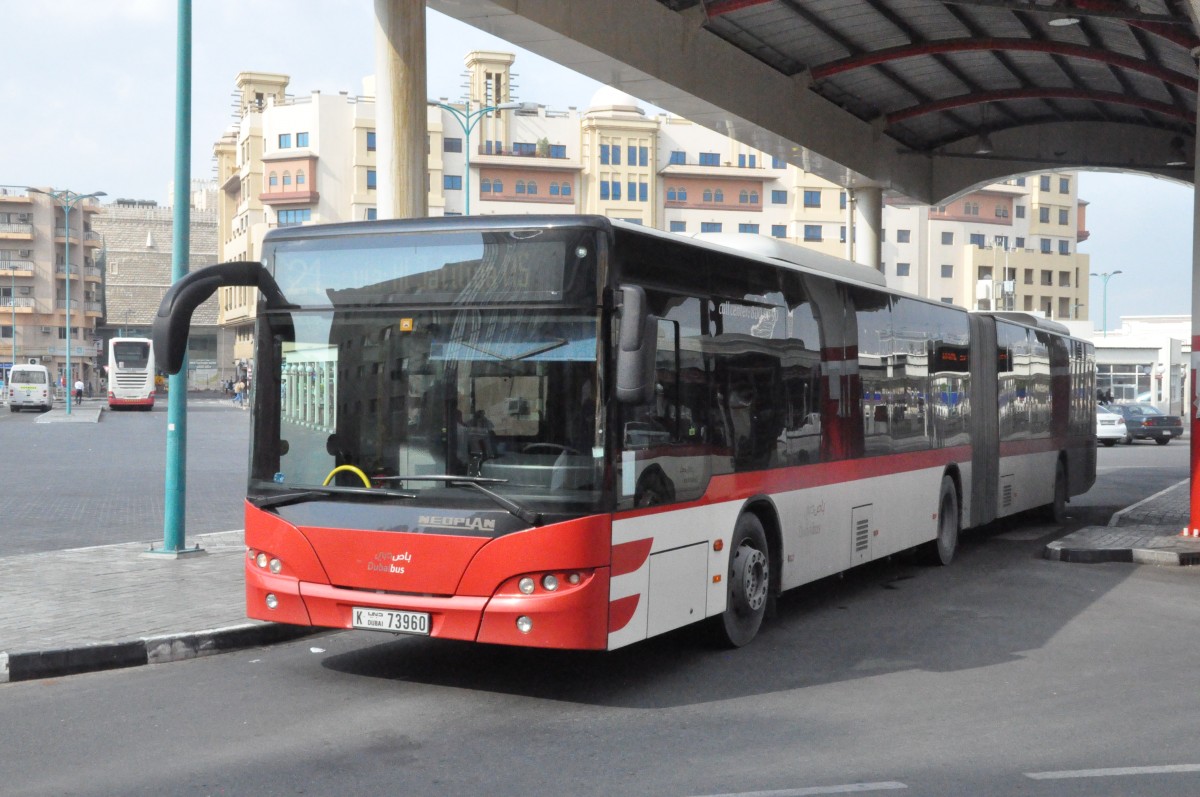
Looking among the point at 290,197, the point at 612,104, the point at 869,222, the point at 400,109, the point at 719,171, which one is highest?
the point at 612,104

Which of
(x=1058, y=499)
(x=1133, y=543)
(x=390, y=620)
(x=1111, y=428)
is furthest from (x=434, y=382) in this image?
(x=1111, y=428)

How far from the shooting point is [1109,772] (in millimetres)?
6309

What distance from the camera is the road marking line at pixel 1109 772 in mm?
6250

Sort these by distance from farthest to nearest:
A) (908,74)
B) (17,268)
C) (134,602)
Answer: (17,268), (908,74), (134,602)

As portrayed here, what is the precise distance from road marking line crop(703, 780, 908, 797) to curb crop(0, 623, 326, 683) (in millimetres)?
4590

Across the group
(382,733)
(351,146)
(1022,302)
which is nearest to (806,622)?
(382,733)

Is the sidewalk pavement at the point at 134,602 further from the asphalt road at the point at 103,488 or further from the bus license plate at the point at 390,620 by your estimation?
the bus license plate at the point at 390,620

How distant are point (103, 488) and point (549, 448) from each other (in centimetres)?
1666

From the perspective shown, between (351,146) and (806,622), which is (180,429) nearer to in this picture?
(806,622)

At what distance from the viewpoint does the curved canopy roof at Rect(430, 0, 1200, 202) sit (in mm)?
15398

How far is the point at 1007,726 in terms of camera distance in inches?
286

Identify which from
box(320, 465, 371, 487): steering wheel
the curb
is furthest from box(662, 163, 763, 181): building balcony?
box(320, 465, 371, 487): steering wheel

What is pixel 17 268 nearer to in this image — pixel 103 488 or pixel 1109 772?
pixel 103 488

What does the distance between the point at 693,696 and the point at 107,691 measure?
3457mm
